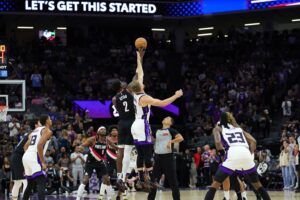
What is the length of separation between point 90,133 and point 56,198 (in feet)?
16.0

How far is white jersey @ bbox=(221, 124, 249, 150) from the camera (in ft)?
45.3

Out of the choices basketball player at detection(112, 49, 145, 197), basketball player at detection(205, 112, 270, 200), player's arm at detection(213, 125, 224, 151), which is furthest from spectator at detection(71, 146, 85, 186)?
basketball player at detection(205, 112, 270, 200)

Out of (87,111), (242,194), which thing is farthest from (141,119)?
(87,111)

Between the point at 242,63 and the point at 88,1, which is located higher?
the point at 88,1

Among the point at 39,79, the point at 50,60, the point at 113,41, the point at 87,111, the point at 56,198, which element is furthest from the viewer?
the point at 113,41

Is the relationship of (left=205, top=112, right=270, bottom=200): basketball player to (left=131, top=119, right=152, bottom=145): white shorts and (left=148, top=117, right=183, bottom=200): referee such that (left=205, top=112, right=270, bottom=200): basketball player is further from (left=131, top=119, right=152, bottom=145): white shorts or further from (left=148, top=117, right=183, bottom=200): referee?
(left=148, top=117, right=183, bottom=200): referee

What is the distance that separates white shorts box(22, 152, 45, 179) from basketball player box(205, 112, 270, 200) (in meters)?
3.45

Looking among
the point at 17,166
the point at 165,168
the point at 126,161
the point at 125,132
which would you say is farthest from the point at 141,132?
the point at 17,166

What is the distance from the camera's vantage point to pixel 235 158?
44.4 ft

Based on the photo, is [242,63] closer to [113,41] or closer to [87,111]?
[113,41]

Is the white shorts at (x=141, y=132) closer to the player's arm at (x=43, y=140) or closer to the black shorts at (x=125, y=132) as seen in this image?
the black shorts at (x=125, y=132)

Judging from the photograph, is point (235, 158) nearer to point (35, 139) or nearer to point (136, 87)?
point (136, 87)

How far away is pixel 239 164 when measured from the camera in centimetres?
1355

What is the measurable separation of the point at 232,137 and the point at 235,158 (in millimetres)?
479
